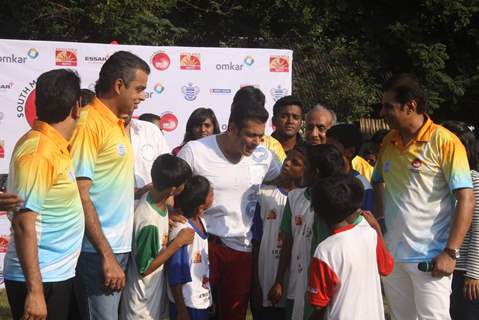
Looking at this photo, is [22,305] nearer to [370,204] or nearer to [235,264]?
[235,264]

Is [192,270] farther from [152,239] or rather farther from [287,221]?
[287,221]

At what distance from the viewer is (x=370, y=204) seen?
496cm

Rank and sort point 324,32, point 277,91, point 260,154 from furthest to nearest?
point 324,32
point 277,91
point 260,154

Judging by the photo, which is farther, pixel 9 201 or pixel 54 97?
pixel 54 97

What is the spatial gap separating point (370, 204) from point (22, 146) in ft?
7.75

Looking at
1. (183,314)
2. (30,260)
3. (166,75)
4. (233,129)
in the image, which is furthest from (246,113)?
(166,75)

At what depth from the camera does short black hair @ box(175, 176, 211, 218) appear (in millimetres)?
4820

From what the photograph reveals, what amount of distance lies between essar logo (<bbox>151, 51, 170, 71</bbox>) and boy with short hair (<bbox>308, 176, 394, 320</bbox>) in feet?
15.0

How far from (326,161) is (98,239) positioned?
1484mm

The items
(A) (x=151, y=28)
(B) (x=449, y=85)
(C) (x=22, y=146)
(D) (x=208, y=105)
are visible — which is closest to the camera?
(C) (x=22, y=146)

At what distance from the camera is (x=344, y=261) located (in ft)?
12.9

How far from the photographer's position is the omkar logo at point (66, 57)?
7.93 meters

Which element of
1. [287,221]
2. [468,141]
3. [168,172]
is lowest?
[287,221]

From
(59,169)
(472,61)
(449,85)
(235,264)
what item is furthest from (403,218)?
(472,61)
